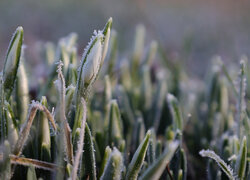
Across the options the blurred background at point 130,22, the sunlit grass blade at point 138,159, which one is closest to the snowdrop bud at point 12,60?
the sunlit grass blade at point 138,159

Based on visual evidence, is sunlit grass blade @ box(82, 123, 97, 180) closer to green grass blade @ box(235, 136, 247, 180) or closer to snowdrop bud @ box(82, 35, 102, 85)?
snowdrop bud @ box(82, 35, 102, 85)

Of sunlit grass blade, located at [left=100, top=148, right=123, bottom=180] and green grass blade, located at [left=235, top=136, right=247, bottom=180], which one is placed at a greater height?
green grass blade, located at [left=235, top=136, right=247, bottom=180]

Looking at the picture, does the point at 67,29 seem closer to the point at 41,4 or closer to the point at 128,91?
the point at 41,4

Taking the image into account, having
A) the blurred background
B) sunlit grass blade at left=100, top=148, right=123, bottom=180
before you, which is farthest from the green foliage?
the blurred background

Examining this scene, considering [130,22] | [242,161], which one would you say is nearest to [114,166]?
[242,161]

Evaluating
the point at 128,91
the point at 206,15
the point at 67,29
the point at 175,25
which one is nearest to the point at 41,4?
the point at 67,29

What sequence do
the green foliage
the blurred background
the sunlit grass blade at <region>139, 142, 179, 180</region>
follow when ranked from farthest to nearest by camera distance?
the blurred background
the green foliage
the sunlit grass blade at <region>139, 142, 179, 180</region>
